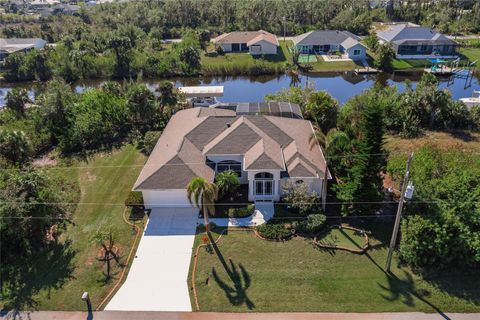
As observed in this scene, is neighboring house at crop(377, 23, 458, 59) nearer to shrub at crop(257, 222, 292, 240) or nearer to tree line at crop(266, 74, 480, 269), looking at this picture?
tree line at crop(266, 74, 480, 269)

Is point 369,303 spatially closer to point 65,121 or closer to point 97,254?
point 97,254

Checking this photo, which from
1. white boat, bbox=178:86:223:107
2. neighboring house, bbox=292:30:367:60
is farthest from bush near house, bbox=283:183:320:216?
neighboring house, bbox=292:30:367:60

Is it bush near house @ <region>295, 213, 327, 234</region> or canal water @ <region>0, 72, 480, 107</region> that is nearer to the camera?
bush near house @ <region>295, 213, 327, 234</region>

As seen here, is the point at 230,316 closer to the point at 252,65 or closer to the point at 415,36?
the point at 252,65

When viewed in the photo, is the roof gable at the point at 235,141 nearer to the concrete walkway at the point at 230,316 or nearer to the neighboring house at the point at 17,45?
the concrete walkway at the point at 230,316

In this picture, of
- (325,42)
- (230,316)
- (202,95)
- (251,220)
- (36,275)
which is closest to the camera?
(230,316)

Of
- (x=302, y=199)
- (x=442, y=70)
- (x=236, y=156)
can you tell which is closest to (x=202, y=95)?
(x=236, y=156)
